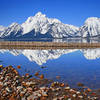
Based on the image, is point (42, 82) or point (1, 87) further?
point (42, 82)

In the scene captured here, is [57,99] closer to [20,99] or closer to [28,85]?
[20,99]

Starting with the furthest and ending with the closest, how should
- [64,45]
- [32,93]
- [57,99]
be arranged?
[64,45] < [32,93] < [57,99]

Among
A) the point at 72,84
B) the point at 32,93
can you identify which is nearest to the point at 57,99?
the point at 32,93

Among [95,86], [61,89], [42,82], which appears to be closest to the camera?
[61,89]

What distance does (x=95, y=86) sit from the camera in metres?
19.5

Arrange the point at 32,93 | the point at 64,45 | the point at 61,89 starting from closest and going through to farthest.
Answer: the point at 32,93
the point at 61,89
the point at 64,45

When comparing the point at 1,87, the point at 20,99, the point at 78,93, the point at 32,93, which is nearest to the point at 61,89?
the point at 78,93

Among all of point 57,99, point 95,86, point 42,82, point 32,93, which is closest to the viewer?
point 57,99

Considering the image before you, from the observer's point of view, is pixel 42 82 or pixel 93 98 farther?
pixel 42 82

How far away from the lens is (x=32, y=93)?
16156 millimetres

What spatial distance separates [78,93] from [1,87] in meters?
7.39

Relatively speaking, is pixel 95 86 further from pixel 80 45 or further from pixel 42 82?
pixel 80 45

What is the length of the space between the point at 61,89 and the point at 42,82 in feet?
11.6

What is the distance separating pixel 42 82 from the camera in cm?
2095
